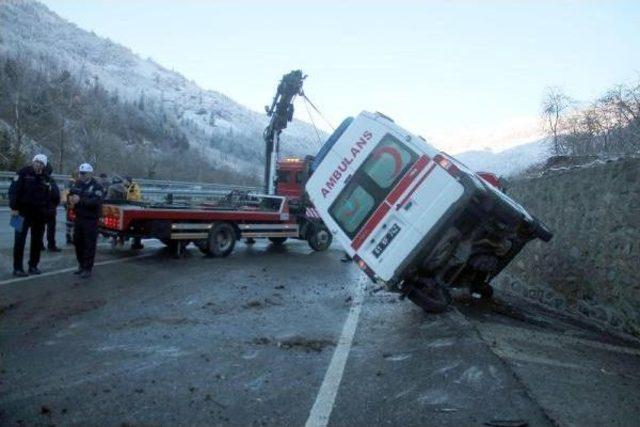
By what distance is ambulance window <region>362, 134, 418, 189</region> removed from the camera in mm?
7324

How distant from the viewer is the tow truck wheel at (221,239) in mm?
12344

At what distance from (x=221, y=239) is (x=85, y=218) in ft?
12.4

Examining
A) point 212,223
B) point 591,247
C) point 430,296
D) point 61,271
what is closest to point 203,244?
point 212,223

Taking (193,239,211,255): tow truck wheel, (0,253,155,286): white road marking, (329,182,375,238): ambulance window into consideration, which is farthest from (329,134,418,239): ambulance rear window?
(193,239,211,255): tow truck wheel

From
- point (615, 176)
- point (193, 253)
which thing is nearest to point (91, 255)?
point (193, 253)

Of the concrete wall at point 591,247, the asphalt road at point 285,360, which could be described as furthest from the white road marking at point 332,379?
the concrete wall at point 591,247

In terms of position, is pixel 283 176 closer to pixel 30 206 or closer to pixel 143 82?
pixel 30 206

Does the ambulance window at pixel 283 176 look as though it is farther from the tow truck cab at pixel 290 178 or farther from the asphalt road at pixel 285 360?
the asphalt road at pixel 285 360

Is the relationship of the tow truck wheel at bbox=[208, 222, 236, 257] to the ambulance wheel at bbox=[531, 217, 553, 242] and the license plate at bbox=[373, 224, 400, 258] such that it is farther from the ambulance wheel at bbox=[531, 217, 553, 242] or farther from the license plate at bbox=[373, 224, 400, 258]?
the ambulance wheel at bbox=[531, 217, 553, 242]

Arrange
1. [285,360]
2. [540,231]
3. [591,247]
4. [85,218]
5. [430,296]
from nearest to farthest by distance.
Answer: [285,360] < [430,296] < [540,231] < [591,247] < [85,218]

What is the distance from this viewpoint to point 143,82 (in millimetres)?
106750

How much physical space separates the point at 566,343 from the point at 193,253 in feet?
27.6

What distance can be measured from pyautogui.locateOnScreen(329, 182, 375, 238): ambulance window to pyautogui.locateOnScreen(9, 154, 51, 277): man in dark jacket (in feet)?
14.7

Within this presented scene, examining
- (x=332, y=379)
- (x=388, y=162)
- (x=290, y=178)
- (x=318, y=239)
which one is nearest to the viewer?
(x=332, y=379)
